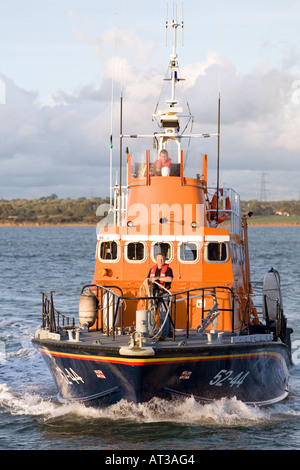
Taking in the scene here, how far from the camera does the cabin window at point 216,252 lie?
13039 mm

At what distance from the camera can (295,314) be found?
23297 mm

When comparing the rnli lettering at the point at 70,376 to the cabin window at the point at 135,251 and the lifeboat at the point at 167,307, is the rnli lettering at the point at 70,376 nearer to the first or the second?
the lifeboat at the point at 167,307

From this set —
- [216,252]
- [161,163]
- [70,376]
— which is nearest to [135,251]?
[216,252]

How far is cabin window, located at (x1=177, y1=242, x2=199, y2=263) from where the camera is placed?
43.1ft

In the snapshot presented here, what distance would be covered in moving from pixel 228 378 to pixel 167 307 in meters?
1.46

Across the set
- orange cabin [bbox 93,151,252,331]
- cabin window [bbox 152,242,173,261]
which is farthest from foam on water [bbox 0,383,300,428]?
cabin window [bbox 152,242,173,261]

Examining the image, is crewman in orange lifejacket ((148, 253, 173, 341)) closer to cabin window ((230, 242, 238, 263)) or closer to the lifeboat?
the lifeboat

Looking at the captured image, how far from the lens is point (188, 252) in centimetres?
1323

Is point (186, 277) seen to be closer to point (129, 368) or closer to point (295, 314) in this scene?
point (129, 368)

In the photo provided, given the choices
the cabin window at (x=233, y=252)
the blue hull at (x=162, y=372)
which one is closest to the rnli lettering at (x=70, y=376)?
the blue hull at (x=162, y=372)

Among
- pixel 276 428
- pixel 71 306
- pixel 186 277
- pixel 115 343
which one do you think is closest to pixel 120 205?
pixel 186 277

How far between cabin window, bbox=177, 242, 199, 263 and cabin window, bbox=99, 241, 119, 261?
3.92 ft

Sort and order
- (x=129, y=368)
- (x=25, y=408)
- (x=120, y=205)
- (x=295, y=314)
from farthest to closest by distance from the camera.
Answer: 1. (x=295, y=314)
2. (x=120, y=205)
3. (x=25, y=408)
4. (x=129, y=368)

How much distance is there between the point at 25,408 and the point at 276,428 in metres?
4.38
